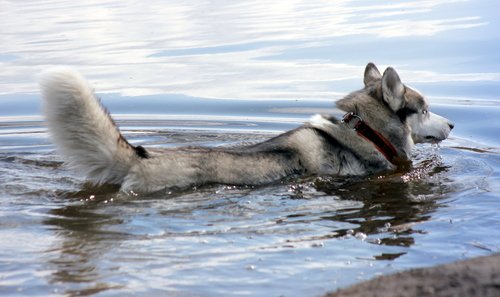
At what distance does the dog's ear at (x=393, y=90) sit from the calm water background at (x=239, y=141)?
660 millimetres

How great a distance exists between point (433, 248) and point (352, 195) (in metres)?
1.82

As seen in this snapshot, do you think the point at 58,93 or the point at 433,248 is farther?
the point at 58,93

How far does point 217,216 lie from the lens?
6.20 metres

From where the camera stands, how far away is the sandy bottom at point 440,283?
373 centimetres

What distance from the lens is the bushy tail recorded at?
6.08 meters

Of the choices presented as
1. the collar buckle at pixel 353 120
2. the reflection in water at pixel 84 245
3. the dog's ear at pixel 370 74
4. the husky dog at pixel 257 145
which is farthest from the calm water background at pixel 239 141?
the dog's ear at pixel 370 74

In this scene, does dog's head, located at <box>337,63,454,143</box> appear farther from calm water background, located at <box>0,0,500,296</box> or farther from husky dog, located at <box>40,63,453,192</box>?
calm water background, located at <box>0,0,500,296</box>

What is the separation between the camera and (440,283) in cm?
384

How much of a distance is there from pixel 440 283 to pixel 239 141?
5.62 metres

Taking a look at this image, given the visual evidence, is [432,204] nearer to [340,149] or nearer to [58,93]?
[340,149]

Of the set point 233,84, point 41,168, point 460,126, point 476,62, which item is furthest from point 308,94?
point 41,168

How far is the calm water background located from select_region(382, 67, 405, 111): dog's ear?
0.66m

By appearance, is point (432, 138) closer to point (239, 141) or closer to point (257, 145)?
point (257, 145)

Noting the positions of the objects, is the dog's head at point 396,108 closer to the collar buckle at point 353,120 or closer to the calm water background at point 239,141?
the collar buckle at point 353,120
